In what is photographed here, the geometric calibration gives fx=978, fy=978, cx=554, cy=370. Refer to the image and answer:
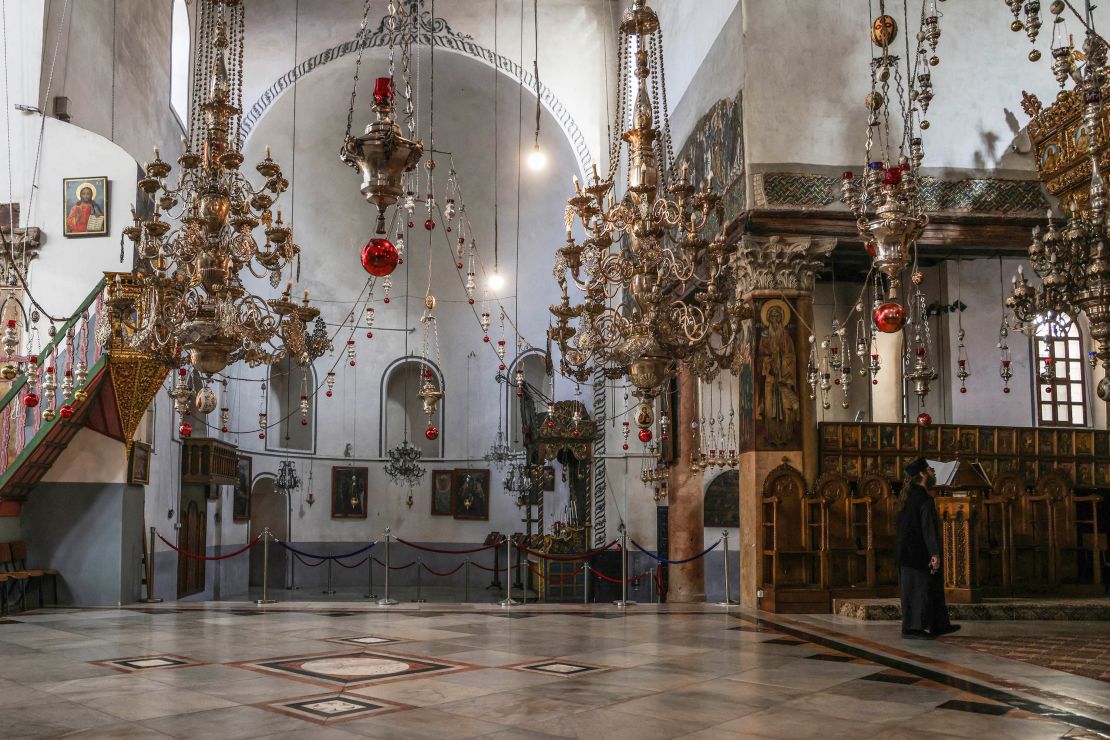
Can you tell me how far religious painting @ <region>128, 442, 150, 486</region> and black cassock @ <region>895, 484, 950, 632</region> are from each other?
9739 millimetres

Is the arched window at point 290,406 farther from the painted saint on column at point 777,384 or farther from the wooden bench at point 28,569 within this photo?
the painted saint on column at point 777,384

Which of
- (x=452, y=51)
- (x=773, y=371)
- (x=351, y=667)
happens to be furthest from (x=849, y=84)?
(x=452, y=51)

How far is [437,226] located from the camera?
77.6ft

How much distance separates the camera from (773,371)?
11984 mm

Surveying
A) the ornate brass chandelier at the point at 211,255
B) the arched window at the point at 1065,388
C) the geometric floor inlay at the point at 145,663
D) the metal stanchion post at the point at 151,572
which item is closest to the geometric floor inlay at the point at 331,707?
the geometric floor inlay at the point at 145,663

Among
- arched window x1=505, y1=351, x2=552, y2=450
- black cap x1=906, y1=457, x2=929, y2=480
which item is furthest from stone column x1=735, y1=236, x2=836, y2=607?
arched window x1=505, y1=351, x2=552, y2=450

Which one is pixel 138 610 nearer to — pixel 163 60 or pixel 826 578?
pixel 826 578

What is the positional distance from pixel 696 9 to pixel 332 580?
14782mm

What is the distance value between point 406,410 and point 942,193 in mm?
15577

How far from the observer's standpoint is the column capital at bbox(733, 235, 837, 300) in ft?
39.3

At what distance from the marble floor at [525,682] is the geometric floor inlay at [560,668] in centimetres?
1

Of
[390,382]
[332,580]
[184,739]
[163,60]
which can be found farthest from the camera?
[390,382]

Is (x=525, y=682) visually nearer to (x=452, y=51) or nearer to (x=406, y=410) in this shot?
(x=452, y=51)

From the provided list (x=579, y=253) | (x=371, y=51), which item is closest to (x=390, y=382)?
(x=371, y=51)
